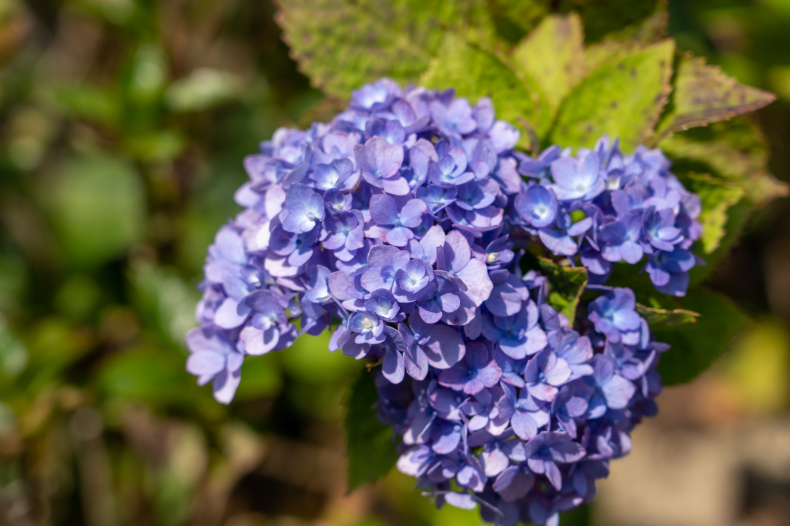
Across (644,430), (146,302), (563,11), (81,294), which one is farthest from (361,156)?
(644,430)

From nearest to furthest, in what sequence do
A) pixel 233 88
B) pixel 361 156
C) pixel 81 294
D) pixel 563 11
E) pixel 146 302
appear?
pixel 361 156 → pixel 563 11 → pixel 146 302 → pixel 233 88 → pixel 81 294

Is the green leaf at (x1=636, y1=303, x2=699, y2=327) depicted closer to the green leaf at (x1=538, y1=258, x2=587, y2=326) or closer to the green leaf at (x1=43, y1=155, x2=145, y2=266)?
the green leaf at (x1=538, y1=258, x2=587, y2=326)

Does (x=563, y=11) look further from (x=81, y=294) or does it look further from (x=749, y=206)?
(x=81, y=294)

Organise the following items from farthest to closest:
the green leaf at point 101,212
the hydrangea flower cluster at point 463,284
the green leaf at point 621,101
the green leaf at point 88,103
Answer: the green leaf at point 101,212 → the green leaf at point 88,103 → the green leaf at point 621,101 → the hydrangea flower cluster at point 463,284

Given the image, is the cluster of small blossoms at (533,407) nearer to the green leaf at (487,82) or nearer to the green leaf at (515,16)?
the green leaf at (487,82)

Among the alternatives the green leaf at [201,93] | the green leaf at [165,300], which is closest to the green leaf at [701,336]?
the green leaf at [165,300]

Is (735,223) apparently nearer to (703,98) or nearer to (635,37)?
(703,98)
